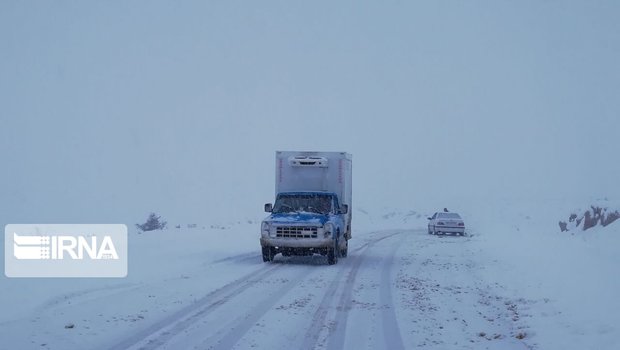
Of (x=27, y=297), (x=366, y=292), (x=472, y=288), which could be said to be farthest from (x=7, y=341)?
(x=472, y=288)

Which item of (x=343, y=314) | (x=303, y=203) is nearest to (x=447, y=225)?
(x=303, y=203)

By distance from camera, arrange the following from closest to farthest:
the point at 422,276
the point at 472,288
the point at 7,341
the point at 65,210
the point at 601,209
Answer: the point at 7,341 < the point at 472,288 < the point at 422,276 < the point at 601,209 < the point at 65,210

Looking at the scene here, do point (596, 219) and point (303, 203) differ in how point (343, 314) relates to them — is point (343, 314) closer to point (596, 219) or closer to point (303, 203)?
point (303, 203)

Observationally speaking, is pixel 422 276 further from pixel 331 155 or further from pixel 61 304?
pixel 61 304

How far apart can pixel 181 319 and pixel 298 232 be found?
962 centimetres

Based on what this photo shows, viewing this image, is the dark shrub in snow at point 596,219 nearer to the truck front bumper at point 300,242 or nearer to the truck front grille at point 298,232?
the truck front bumper at point 300,242

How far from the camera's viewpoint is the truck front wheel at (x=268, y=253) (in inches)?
784

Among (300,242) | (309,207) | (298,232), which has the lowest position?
(300,242)

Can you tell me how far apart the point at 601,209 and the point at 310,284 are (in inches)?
763

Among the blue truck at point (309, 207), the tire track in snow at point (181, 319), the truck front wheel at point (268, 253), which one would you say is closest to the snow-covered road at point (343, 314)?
the tire track in snow at point (181, 319)

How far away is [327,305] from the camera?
1188 cm

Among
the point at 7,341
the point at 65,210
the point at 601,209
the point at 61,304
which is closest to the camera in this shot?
the point at 7,341

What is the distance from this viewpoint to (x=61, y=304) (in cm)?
1135

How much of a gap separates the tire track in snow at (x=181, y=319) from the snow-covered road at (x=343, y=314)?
0.01 meters
